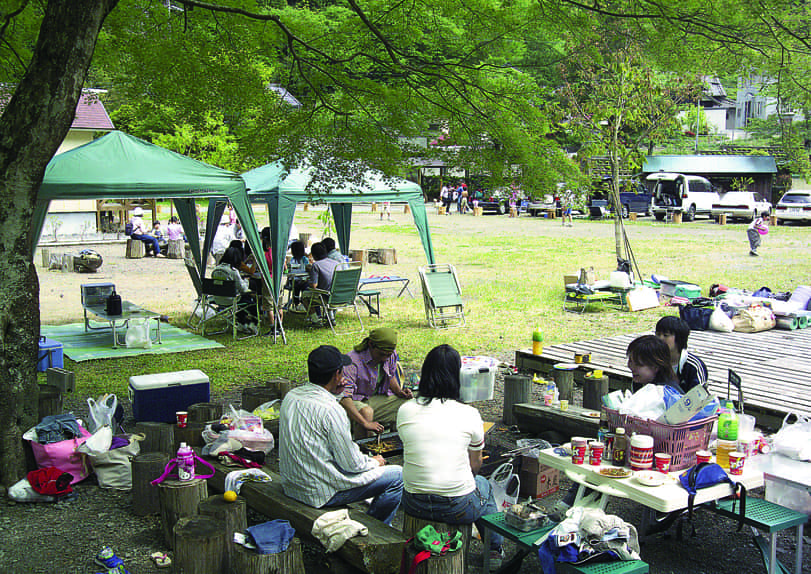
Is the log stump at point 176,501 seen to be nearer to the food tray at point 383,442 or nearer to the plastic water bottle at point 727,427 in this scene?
the food tray at point 383,442

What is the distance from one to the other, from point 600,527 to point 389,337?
90.2 inches

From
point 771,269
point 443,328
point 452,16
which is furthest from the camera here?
point 771,269

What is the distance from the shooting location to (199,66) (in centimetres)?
793

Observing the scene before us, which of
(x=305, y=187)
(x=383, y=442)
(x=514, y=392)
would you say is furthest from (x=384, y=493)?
(x=305, y=187)

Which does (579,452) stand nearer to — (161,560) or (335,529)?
(335,529)

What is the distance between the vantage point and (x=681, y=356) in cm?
500

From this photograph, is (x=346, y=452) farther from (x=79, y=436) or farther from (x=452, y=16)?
(x=452, y=16)

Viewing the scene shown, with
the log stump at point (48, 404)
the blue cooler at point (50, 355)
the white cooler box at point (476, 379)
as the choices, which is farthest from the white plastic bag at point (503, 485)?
the blue cooler at point (50, 355)

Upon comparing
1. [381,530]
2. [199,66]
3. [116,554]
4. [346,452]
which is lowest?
[116,554]

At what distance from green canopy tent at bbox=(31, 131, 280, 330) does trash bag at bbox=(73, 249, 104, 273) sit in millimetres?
8024

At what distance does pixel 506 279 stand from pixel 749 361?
7.19 meters

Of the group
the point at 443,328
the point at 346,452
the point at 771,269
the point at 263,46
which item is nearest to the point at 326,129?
the point at 263,46

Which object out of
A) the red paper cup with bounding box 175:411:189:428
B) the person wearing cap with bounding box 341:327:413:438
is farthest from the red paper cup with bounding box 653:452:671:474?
the red paper cup with bounding box 175:411:189:428

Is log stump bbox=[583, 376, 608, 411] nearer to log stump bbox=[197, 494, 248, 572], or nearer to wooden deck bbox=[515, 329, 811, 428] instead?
wooden deck bbox=[515, 329, 811, 428]
